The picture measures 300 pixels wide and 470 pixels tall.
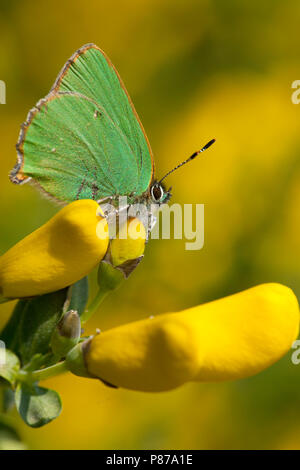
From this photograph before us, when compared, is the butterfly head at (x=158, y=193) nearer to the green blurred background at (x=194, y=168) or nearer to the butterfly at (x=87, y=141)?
the butterfly at (x=87, y=141)

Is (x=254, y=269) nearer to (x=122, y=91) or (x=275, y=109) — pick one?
(x=275, y=109)

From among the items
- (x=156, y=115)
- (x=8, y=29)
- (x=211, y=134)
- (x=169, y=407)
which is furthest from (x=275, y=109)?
(x=169, y=407)

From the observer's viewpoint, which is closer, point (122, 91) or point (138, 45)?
point (122, 91)

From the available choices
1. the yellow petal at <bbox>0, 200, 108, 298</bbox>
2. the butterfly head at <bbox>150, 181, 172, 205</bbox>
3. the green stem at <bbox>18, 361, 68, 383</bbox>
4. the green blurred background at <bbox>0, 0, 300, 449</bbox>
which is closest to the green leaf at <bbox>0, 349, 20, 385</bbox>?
the green stem at <bbox>18, 361, 68, 383</bbox>

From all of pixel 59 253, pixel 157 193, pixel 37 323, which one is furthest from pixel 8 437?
pixel 157 193

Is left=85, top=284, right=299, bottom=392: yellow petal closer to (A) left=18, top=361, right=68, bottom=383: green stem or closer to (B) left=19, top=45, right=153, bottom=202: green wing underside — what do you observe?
(A) left=18, top=361, right=68, bottom=383: green stem

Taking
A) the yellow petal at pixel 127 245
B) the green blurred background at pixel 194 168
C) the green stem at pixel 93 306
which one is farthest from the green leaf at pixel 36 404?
the green blurred background at pixel 194 168
